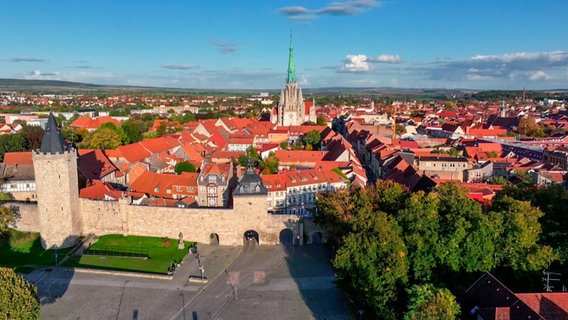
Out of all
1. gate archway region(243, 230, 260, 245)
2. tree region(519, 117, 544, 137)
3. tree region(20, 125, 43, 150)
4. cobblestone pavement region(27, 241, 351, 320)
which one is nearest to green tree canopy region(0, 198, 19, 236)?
cobblestone pavement region(27, 241, 351, 320)

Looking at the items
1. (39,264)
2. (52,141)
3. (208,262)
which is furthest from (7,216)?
(208,262)

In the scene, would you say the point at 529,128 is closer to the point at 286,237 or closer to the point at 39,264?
the point at 286,237

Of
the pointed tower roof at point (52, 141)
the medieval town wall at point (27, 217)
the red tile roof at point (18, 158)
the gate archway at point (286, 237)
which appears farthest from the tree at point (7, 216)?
the gate archway at point (286, 237)

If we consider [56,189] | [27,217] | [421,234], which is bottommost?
[27,217]

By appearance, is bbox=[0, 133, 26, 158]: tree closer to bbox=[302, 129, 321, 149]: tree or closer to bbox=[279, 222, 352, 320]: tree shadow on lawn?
bbox=[279, 222, 352, 320]: tree shadow on lawn

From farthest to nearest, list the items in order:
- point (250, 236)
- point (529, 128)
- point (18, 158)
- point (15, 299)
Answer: point (529, 128) → point (18, 158) → point (250, 236) → point (15, 299)

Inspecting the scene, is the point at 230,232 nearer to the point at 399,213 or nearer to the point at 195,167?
the point at 399,213

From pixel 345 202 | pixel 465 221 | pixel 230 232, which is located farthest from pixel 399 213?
pixel 230 232
